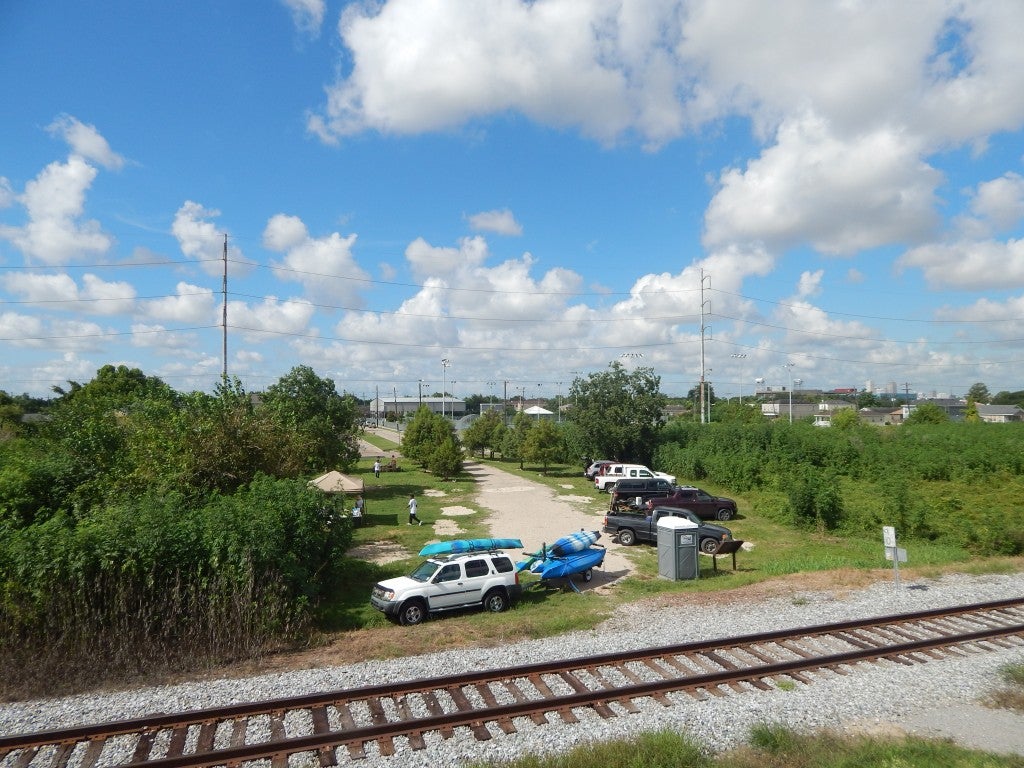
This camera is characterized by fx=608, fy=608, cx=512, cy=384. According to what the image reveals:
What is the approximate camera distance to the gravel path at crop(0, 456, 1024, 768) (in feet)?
23.5

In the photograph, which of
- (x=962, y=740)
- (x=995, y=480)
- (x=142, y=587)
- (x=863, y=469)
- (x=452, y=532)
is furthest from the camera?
(x=863, y=469)

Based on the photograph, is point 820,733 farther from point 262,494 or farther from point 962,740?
point 262,494

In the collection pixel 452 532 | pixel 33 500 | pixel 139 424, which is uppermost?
pixel 139 424

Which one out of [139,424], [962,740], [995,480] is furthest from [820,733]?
[995,480]

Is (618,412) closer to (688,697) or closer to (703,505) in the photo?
(703,505)

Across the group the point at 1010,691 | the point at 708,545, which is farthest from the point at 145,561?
the point at 708,545

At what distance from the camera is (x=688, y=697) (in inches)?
325

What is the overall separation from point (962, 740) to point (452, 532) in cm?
1784

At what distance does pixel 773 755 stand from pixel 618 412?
1441 inches

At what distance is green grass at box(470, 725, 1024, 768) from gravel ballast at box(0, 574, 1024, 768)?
0.39 m

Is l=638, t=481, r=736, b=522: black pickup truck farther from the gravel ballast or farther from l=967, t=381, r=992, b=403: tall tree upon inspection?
l=967, t=381, r=992, b=403: tall tree

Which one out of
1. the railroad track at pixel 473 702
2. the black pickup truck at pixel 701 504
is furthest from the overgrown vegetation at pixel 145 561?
the black pickup truck at pixel 701 504

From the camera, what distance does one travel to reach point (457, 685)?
8602 millimetres

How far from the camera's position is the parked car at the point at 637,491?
2765cm
